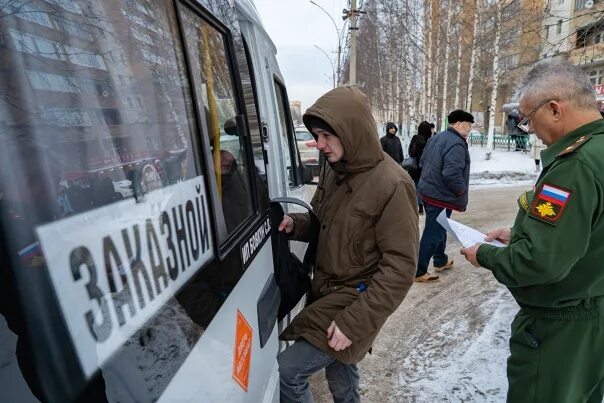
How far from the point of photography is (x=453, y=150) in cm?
414

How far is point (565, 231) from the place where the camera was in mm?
1417

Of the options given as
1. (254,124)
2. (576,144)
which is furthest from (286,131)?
(576,144)

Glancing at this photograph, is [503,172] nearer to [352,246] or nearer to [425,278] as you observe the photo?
[425,278]

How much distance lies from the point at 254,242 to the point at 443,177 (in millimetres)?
3095

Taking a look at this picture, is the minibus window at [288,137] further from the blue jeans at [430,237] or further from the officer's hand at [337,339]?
the officer's hand at [337,339]

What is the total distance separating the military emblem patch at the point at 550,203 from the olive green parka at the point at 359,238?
17.3 inches

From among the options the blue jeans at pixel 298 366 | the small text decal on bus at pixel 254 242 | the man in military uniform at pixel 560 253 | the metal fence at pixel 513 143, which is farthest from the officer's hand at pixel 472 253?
the metal fence at pixel 513 143

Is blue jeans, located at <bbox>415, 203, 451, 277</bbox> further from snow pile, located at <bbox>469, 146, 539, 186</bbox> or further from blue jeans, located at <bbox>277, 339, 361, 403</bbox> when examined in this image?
snow pile, located at <bbox>469, 146, 539, 186</bbox>

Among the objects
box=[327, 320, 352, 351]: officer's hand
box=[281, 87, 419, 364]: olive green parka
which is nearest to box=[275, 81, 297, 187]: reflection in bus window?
box=[281, 87, 419, 364]: olive green parka

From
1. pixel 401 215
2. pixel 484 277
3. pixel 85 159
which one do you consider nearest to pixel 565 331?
pixel 401 215

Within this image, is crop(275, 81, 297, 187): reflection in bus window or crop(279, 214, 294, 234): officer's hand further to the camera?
crop(275, 81, 297, 187): reflection in bus window

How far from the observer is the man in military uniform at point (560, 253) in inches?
55.9

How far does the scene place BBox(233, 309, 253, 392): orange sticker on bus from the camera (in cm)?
129

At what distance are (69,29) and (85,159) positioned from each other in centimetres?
23
